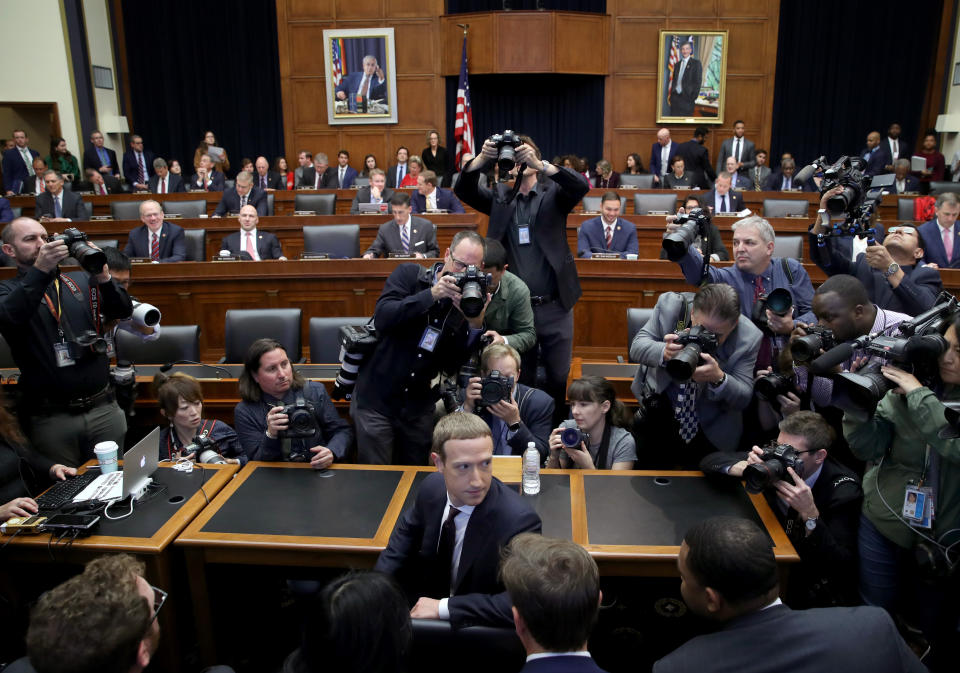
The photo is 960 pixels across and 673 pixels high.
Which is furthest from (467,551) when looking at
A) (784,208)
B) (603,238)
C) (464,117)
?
(464,117)

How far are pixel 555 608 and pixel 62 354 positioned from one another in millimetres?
2430

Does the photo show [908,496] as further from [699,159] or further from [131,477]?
[699,159]

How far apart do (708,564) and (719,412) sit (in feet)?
3.72

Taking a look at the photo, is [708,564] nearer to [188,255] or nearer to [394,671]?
[394,671]

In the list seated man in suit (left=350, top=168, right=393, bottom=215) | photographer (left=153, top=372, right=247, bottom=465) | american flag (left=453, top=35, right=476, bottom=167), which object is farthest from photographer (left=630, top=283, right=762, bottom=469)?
american flag (left=453, top=35, right=476, bottom=167)

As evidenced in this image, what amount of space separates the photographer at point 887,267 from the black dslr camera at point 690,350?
1090 millimetres

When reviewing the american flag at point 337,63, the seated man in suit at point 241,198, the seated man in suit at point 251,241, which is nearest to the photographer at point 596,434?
the seated man in suit at point 251,241

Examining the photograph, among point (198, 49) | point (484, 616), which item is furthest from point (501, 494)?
point (198, 49)

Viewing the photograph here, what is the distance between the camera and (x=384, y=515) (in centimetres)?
234

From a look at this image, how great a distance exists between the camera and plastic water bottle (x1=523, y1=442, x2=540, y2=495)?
8.07 ft

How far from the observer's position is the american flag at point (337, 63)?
33.8 ft

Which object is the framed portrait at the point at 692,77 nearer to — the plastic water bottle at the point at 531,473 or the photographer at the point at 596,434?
the photographer at the point at 596,434

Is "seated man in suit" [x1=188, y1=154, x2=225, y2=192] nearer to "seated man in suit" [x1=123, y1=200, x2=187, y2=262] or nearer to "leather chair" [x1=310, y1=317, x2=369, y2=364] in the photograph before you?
"seated man in suit" [x1=123, y1=200, x2=187, y2=262]

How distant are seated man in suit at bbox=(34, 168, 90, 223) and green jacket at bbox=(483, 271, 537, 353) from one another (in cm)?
587
